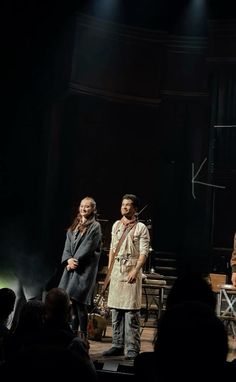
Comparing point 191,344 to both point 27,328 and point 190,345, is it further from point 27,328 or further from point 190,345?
point 27,328

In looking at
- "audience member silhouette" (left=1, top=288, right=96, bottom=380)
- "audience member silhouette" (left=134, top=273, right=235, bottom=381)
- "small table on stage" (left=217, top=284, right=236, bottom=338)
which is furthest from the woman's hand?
"audience member silhouette" (left=134, top=273, right=235, bottom=381)

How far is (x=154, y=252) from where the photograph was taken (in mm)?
9227

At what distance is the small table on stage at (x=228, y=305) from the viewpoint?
652 cm

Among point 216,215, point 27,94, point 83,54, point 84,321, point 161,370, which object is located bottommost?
point 84,321

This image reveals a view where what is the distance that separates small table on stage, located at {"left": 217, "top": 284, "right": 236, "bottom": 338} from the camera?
6516 millimetres

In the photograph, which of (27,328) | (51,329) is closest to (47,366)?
(51,329)

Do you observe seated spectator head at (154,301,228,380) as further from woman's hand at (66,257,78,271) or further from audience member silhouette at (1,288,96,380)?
woman's hand at (66,257,78,271)

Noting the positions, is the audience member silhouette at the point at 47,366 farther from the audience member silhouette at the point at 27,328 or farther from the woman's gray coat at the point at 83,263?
the woman's gray coat at the point at 83,263

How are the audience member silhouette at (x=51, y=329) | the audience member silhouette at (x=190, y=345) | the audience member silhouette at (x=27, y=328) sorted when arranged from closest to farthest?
the audience member silhouette at (x=190, y=345) → the audience member silhouette at (x=51, y=329) → the audience member silhouette at (x=27, y=328)

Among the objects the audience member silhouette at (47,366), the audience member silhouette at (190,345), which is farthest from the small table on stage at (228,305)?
the audience member silhouette at (47,366)

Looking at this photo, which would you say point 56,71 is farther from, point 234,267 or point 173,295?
point 173,295

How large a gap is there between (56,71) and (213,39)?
103 inches

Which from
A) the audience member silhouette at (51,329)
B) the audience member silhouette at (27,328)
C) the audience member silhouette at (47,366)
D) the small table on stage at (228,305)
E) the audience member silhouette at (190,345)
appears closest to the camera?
the audience member silhouette at (47,366)

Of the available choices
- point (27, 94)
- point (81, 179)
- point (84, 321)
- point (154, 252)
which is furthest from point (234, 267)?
point (27, 94)
